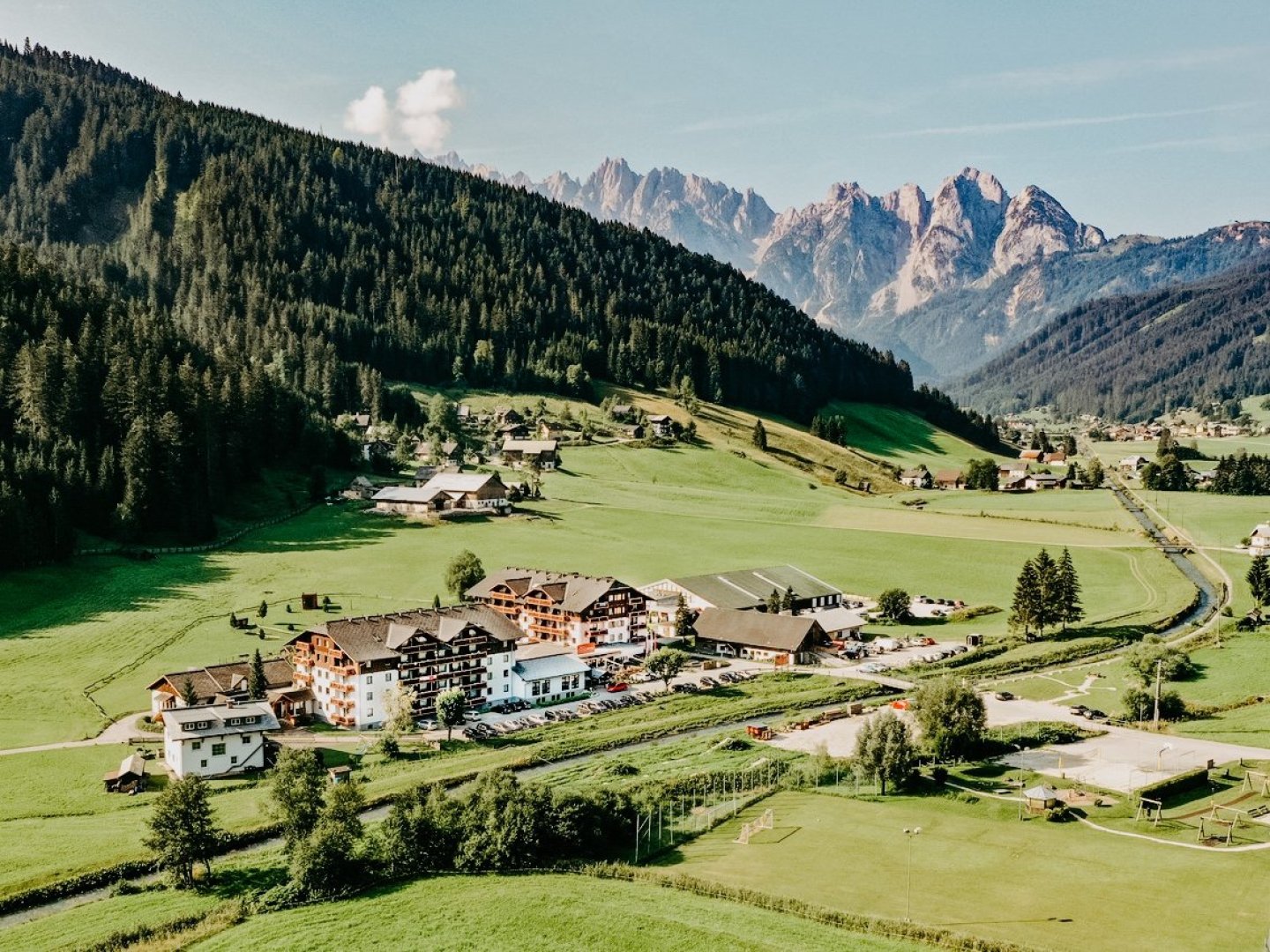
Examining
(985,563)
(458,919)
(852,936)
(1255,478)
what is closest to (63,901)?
(458,919)

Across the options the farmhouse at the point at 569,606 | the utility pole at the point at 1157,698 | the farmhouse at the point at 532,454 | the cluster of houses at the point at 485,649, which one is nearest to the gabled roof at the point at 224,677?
the cluster of houses at the point at 485,649

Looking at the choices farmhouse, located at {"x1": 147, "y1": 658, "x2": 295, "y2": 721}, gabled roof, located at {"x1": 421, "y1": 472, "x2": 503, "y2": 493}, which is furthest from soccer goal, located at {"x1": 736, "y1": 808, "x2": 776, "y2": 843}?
gabled roof, located at {"x1": 421, "y1": 472, "x2": 503, "y2": 493}

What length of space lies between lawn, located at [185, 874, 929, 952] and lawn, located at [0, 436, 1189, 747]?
33238mm

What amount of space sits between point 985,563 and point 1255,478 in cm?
8619

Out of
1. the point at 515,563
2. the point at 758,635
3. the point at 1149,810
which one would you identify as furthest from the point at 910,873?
the point at 515,563

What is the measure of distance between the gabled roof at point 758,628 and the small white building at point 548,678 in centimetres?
1736

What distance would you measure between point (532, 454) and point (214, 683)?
318 feet

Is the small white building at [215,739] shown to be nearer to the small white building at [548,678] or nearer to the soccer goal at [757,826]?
the small white building at [548,678]

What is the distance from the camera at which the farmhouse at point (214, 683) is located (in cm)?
7150

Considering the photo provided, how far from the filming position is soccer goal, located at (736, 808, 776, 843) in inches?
2064

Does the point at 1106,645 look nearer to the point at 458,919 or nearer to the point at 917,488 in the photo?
the point at 458,919

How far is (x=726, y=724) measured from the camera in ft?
245

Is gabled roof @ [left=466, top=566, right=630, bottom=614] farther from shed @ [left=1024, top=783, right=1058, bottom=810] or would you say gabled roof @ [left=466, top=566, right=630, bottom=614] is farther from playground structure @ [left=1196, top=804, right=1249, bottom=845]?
playground structure @ [left=1196, top=804, right=1249, bottom=845]

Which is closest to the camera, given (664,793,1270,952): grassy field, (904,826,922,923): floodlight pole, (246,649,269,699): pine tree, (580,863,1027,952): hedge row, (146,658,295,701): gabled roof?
(580,863,1027,952): hedge row
